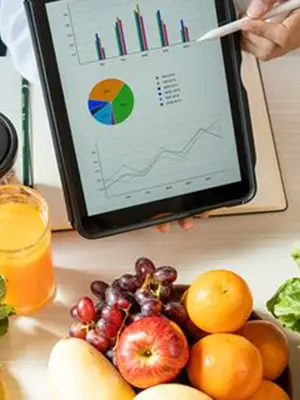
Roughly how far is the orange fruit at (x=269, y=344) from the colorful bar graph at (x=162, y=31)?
31 cm

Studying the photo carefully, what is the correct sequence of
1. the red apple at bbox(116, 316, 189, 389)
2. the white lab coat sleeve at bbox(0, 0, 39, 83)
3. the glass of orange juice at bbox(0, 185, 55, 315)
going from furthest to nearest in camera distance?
1. the white lab coat sleeve at bbox(0, 0, 39, 83)
2. the glass of orange juice at bbox(0, 185, 55, 315)
3. the red apple at bbox(116, 316, 189, 389)

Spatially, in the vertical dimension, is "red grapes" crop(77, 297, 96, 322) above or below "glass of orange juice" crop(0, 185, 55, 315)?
below

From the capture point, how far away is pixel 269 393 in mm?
725

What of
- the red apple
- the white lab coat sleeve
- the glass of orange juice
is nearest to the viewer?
the red apple

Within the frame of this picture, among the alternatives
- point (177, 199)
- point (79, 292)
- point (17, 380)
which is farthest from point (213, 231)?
point (17, 380)

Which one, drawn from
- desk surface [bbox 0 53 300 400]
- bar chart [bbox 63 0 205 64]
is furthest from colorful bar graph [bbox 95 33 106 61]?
desk surface [bbox 0 53 300 400]

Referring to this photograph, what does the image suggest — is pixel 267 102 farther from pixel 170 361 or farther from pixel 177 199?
pixel 170 361

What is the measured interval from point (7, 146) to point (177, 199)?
194 millimetres

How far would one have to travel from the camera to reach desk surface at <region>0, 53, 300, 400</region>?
85 centimetres

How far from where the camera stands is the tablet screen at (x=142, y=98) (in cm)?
86

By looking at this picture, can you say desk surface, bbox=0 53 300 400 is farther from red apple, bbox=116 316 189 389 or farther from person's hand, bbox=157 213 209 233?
red apple, bbox=116 316 189 389

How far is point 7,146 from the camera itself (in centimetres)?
89

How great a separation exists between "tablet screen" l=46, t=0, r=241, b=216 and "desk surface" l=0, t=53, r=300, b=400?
0.18 ft

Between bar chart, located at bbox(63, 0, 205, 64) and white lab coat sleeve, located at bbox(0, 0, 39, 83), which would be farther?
white lab coat sleeve, located at bbox(0, 0, 39, 83)
